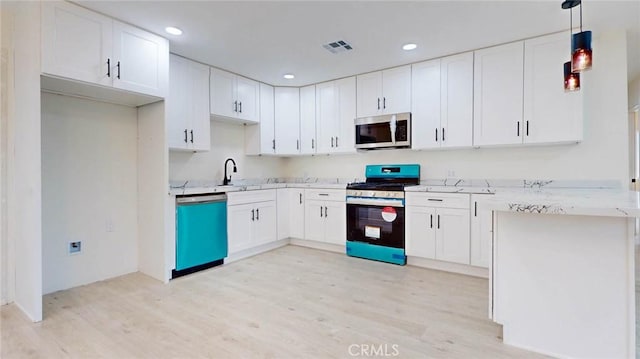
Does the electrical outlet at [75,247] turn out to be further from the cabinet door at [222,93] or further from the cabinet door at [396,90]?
the cabinet door at [396,90]

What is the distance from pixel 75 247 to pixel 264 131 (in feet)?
8.55

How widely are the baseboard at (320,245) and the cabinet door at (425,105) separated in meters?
1.67

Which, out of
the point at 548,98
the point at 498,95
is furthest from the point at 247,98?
the point at 548,98

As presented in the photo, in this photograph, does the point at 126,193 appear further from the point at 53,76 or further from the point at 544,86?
the point at 544,86

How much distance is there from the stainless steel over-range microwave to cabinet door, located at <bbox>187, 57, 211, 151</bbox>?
1.96m

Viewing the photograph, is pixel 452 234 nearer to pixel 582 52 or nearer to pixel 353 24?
pixel 582 52

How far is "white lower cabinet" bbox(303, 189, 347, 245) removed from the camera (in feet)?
13.7

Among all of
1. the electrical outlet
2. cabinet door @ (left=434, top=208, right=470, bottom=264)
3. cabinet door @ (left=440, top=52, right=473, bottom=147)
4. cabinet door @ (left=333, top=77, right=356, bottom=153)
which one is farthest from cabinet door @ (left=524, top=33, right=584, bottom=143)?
the electrical outlet

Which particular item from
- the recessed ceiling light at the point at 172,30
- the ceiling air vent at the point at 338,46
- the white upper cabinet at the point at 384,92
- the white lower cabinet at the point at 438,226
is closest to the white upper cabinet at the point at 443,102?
the white upper cabinet at the point at 384,92

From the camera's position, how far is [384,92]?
13.4 ft

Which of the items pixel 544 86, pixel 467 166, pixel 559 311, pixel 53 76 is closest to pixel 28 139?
pixel 53 76

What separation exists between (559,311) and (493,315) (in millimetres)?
356

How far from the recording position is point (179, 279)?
3.20 meters

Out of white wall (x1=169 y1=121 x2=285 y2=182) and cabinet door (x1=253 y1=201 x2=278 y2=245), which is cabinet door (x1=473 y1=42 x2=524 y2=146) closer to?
cabinet door (x1=253 y1=201 x2=278 y2=245)
